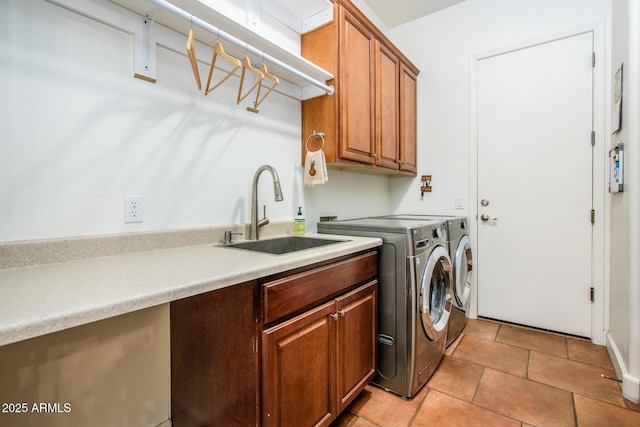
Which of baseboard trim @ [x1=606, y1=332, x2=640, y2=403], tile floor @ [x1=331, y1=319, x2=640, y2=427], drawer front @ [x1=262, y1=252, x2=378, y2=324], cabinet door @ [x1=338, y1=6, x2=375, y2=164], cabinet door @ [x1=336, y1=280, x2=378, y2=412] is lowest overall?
tile floor @ [x1=331, y1=319, x2=640, y2=427]

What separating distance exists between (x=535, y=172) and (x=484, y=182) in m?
0.36

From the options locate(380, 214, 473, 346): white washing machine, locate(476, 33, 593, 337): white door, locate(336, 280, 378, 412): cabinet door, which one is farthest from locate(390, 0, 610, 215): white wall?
locate(336, 280, 378, 412): cabinet door

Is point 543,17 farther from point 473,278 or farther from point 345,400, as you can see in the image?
point 345,400

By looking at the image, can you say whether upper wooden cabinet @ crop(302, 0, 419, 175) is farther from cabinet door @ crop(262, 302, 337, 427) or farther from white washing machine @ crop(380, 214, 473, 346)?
cabinet door @ crop(262, 302, 337, 427)

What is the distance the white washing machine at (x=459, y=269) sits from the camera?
2.10 metres

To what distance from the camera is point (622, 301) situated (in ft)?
5.67

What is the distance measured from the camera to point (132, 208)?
47.6 inches

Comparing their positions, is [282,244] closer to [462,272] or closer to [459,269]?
[459,269]

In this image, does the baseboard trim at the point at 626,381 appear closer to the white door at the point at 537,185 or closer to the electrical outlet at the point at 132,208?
the white door at the point at 537,185

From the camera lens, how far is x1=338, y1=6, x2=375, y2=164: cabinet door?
186 cm

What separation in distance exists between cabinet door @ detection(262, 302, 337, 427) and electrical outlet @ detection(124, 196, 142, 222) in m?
0.73

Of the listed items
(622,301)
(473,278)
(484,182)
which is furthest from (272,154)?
(622,301)

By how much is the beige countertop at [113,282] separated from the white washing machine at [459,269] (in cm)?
124

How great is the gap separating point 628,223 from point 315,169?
5.71 feet
